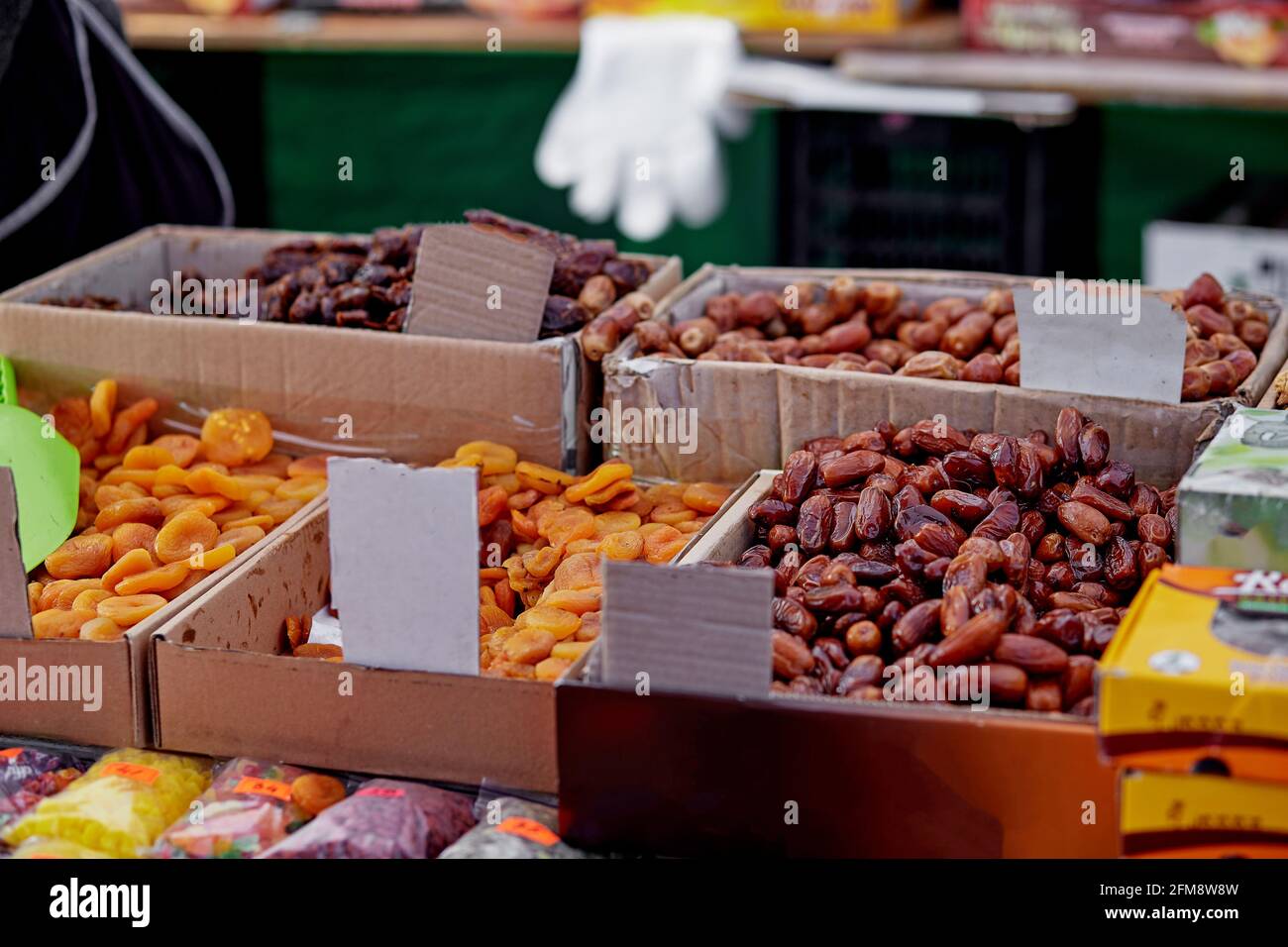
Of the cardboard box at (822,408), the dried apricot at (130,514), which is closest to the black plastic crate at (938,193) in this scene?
the cardboard box at (822,408)

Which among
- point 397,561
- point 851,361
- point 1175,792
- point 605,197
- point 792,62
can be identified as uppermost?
point 792,62

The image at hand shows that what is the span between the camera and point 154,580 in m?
1.84

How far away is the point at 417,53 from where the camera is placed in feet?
15.8

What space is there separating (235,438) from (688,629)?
3.54 ft

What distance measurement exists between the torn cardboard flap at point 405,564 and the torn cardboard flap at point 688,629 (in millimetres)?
177

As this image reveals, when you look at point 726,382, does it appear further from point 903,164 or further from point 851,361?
point 903,164

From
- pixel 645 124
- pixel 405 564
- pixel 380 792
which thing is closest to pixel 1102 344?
pixel 405 564

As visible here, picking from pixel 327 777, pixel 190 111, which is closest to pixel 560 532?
pixel 327 777

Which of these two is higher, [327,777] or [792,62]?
[792,62]

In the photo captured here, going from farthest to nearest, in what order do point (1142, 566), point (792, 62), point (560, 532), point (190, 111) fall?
point (792, 62) → point (190, 111) → point (560, 532) → point (1142, 566)

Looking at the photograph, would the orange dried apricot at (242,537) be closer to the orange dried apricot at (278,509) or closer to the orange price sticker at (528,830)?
the orange dried apricot at (278,509)

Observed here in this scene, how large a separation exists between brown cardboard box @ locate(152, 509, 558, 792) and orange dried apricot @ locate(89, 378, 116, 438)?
649mm

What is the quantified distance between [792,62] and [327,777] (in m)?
3.48

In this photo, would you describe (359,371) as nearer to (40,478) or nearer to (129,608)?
(40,478)
